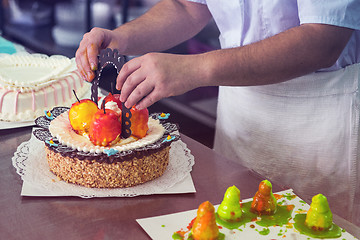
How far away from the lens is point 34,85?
1774 mm

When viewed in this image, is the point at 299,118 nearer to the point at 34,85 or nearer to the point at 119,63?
the point at 119,63

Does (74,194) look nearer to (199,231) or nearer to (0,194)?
(0,194)

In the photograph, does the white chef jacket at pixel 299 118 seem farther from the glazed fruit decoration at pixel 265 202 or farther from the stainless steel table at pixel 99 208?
the glazed fruit decoration at pixel 265 202

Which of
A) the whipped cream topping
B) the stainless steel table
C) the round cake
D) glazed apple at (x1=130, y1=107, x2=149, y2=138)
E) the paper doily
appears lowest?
the stainless steel table

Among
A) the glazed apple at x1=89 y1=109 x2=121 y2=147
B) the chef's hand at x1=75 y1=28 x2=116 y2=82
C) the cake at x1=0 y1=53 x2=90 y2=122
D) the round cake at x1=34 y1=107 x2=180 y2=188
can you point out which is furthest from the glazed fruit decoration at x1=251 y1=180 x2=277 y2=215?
the cake at x1=0 y1=53 x2=90 y2=122

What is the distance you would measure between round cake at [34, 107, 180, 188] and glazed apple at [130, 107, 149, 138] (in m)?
0.02

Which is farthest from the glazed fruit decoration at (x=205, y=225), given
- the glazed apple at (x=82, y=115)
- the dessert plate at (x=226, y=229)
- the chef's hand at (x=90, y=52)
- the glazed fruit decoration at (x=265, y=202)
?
the chef's hand at (x=90, y=52)

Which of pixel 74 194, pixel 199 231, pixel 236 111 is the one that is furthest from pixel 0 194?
pixel 236 111

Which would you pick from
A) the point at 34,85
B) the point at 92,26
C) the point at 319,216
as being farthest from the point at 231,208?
the point at 92,26

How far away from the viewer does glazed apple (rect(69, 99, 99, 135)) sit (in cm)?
129

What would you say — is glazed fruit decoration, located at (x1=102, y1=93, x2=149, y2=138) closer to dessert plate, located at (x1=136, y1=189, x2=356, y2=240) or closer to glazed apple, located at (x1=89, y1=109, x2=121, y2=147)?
glazed apple, located at (x1=89, y1=109, x2=121, y2=147)

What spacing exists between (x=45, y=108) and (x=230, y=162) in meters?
0.81

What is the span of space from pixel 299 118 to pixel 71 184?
A: 0.85 m

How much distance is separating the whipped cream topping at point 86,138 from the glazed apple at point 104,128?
0.7 inches
